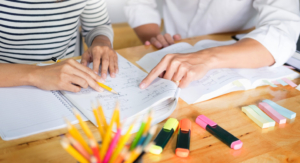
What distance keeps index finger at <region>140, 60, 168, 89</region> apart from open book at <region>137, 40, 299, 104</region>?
0.08 m

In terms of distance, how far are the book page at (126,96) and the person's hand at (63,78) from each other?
0.05 feet

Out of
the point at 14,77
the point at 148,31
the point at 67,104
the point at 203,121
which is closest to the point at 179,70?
the point at 203,121

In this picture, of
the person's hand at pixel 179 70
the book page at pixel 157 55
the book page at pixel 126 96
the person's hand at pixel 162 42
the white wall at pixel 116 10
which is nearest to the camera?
the book page at pixel 126 96

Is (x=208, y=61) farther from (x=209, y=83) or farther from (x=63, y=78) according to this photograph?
(x=63, y=78)

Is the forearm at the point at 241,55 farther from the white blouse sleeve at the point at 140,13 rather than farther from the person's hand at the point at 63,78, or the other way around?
the white blouse sleeve at the point at 140,13

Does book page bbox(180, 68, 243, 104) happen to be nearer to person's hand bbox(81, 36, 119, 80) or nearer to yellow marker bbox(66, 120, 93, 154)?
person's hand bbox(81, 36, 119, 80)

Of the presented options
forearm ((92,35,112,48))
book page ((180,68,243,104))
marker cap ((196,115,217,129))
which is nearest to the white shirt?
book page ((180,68,243,104))

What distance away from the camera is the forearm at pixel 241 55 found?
2.31ft

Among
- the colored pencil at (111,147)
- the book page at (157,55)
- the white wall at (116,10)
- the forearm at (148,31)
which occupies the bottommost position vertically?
the white wall at (116,10)

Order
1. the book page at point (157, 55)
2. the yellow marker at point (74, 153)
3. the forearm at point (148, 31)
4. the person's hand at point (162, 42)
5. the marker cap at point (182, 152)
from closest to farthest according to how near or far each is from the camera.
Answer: the yellow marker at point (74, 153), the marker cap at point (182, 152), the book page at point (157, 55), the person's hand at point (162, 42), the forearm at point (148, 31)

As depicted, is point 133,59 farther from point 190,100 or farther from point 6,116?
point 6,116

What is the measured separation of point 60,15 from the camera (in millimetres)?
918

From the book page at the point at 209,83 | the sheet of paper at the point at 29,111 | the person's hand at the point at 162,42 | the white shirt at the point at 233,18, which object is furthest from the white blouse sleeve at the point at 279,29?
the sheet of paper at the point at 29,111

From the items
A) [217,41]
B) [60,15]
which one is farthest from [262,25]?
[60,15]
